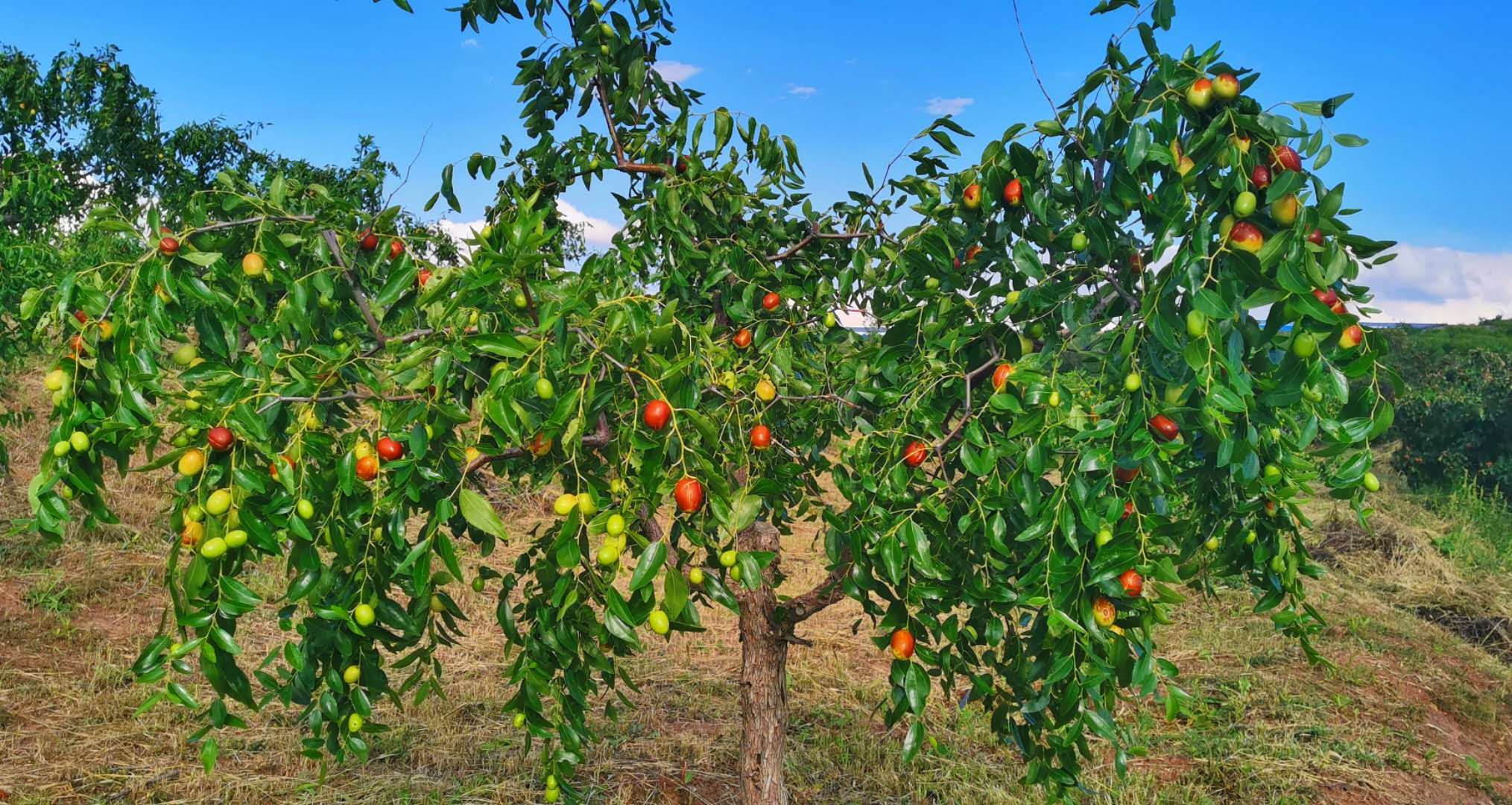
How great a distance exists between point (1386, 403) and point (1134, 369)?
0.43 metres

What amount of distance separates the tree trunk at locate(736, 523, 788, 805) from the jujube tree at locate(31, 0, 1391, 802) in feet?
1.68

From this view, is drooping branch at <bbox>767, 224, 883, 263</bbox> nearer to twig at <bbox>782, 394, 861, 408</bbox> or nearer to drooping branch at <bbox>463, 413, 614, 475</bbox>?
twig at <bbox>782, 394, 861, 408</bbox>

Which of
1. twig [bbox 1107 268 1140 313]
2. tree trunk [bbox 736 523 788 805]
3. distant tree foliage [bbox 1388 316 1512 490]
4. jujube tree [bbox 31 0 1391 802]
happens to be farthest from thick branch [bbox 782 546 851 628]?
distant tree foliage [bbox 1388 316 1512 490]

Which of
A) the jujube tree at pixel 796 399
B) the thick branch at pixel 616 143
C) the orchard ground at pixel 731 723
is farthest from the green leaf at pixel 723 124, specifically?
the orchard ground at pixel 731 723

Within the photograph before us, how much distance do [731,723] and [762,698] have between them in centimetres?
125

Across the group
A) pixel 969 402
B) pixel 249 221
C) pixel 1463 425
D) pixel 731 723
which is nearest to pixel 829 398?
pixel 969 402

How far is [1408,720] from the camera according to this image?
159 inches

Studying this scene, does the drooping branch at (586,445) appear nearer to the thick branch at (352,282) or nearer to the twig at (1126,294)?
the thick branch at (352,282)

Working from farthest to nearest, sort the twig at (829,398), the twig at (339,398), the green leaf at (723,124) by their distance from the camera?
1. the green leaf at (723,124)
2. the twig at (829,398)
3. the twig at (339,398)

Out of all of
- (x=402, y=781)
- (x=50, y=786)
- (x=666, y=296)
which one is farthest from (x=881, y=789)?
(x=50, y=786)

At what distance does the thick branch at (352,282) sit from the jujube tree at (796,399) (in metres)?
0.01

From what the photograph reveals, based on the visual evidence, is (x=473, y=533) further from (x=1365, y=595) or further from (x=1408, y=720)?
(x=1365, y=595)

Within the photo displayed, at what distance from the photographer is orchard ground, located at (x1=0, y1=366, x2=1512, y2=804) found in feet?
10.4

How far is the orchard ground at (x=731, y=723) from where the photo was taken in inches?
125
